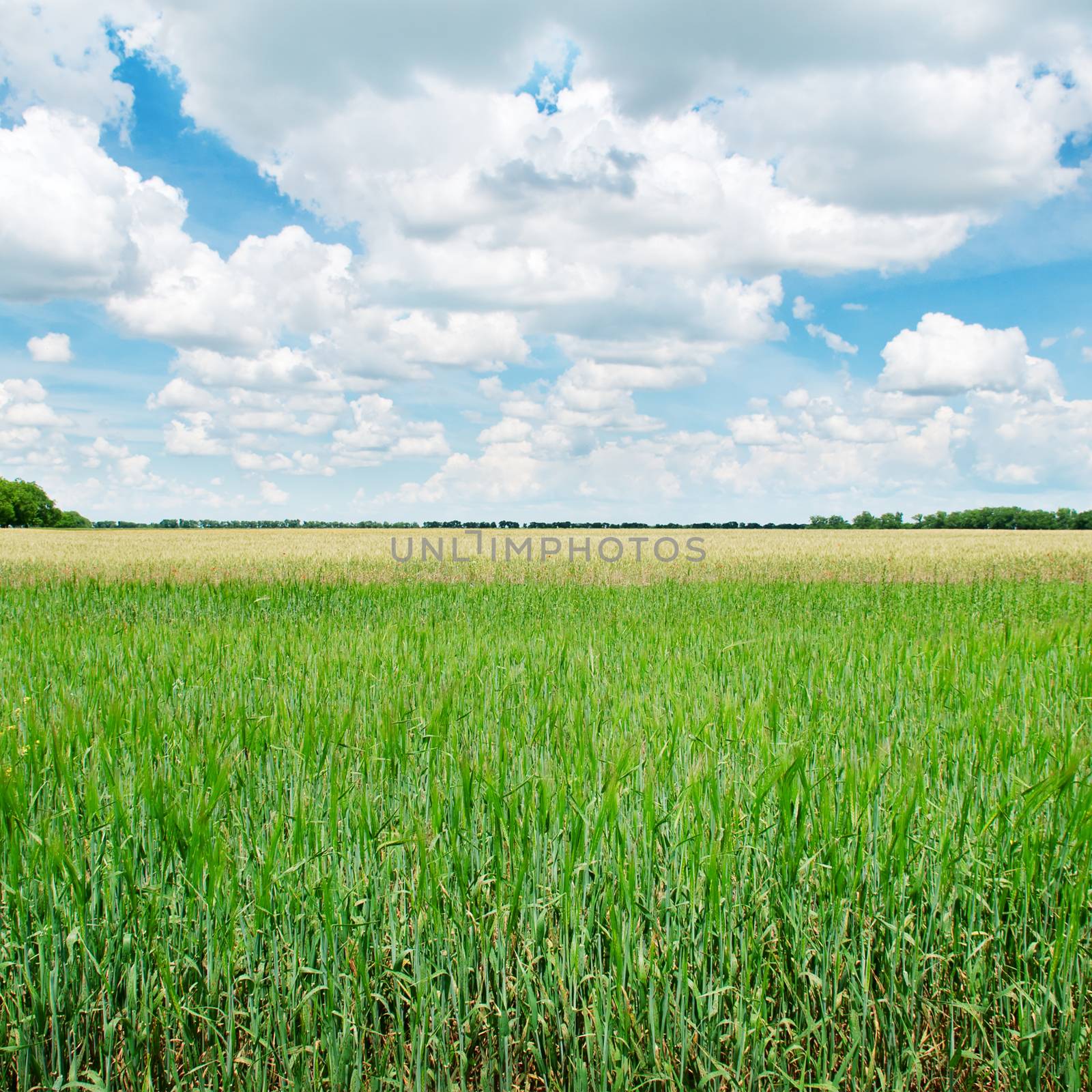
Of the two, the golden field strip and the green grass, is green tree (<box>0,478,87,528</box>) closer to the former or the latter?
the golden field strip

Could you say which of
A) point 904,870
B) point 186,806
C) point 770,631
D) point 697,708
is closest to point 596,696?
point 697,708

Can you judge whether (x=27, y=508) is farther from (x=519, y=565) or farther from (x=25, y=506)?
(x=519, y=565)

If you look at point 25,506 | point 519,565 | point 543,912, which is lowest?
point 543,912

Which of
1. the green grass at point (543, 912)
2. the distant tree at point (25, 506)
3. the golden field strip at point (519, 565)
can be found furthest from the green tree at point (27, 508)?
the green grass at point (543, 912)

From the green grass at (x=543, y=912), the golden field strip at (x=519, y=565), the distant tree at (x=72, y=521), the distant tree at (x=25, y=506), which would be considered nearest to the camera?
the green grass at (x=543, y=912)

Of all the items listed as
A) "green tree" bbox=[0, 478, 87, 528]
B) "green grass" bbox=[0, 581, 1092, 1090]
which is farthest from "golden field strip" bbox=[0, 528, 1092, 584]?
"green tree" bbox=[0, 478, 87, 528]

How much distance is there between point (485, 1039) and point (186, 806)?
1290mm

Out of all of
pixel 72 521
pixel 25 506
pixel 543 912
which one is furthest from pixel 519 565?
pixel 72 521

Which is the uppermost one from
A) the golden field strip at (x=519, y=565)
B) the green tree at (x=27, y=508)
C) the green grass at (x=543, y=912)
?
the green tree at (x=27, y=508)

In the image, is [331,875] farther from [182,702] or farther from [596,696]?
[182,702]

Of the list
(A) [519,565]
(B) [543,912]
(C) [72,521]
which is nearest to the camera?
(B) [543,912]

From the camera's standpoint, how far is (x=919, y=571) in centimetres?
1872

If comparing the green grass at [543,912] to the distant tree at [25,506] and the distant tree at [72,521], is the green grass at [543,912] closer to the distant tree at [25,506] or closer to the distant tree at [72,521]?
the distant tree at [25,506]

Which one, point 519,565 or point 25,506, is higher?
point 25,506
